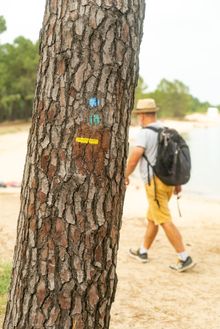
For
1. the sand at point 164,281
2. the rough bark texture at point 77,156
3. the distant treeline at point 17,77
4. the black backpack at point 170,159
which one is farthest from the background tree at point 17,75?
the rough bark texture at point 77,156

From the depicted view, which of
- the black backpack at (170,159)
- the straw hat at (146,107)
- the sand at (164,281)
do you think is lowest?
the sand at (164,281)

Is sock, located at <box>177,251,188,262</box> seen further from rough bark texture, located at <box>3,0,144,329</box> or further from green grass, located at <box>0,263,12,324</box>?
rough bark texture, located at <box>3,0,144,329</box>

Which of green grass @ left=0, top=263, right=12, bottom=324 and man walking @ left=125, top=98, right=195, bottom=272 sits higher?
man walking @ left=125, top=98, right=195, bottom=272

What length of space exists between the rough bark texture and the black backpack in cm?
344

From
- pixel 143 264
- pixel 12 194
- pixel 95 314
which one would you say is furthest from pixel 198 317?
pixel 12 194

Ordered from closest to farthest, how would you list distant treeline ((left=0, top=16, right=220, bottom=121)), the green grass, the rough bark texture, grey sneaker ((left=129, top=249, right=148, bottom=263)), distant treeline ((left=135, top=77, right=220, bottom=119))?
the rough bark texture, the green grass, grey sneaker ((left=129, top=249, right=148, bottom=263)), distant treeline ((left=0, top=16, right=220, bottom=121)), distant treeline ((left=135, top=77, right=220, bottom=119))

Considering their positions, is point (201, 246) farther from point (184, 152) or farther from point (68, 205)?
point (68, 205)

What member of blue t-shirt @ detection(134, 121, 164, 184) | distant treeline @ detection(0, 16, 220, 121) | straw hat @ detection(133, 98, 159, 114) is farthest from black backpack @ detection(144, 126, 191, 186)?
distant treeline @ detection(0, 16, 220, 121)

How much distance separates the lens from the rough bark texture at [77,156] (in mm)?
2648

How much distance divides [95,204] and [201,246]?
18.0 feet

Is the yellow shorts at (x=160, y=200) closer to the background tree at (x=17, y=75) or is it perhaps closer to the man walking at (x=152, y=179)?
the man walking at (x=152, y=179)

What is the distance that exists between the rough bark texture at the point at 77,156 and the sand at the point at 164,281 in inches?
80.9

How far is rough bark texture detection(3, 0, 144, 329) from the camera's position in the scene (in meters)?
2.65

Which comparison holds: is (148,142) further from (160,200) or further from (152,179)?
(160,200)
